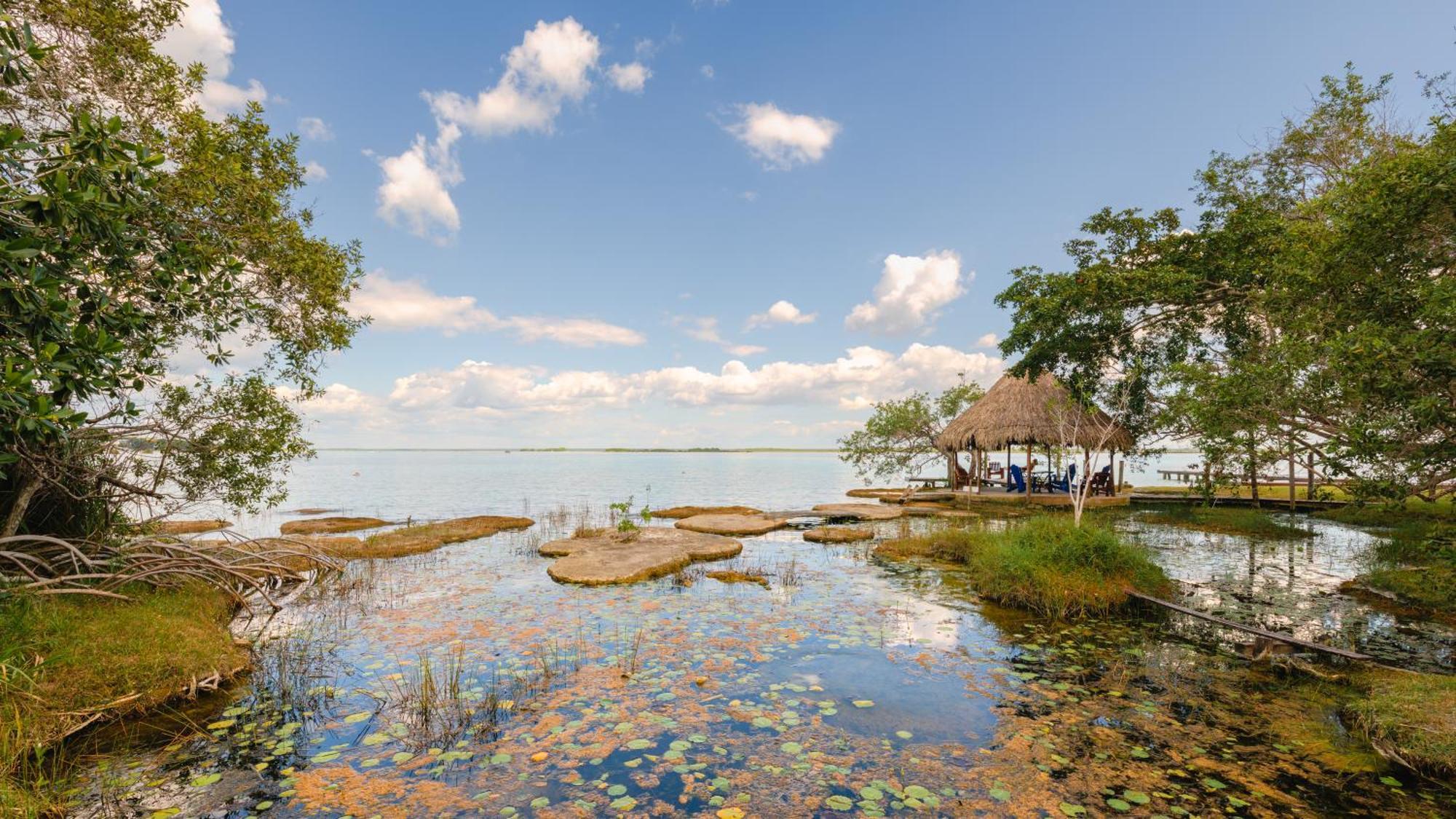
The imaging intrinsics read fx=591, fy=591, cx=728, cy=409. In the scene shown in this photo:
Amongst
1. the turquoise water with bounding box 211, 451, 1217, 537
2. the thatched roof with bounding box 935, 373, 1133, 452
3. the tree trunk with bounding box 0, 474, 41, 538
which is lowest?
the turquoise water with bounding box 211, 451, 1217, 537

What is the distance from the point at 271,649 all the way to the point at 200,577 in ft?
6.35

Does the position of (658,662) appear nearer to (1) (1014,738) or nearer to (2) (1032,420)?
(1) (1014,738)

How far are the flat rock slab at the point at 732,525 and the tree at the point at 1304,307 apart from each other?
9371 mm

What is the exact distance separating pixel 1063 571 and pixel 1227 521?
13956mm

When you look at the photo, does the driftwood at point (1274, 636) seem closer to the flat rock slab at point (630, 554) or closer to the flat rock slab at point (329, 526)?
the flat rock slab at point (630, 554)

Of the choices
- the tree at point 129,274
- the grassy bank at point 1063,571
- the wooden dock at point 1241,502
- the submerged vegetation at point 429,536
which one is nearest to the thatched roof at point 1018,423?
the wooden dock at point 1241,502

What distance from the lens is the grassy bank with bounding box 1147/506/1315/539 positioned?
16.5 metres

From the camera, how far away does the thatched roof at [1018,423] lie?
69.9 feet

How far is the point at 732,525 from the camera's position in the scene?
18578mm

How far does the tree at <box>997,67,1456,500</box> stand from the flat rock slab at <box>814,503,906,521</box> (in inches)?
267

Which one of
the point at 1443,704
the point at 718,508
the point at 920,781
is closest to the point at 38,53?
the point at 920,781

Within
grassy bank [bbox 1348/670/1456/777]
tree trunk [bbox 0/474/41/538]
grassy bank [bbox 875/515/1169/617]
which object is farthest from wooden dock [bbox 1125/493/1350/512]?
tree trunk [bbox 0/474/41/538]

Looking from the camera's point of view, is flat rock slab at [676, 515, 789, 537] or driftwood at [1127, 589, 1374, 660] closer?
driftwood at [1127, 589, 1374, 660]

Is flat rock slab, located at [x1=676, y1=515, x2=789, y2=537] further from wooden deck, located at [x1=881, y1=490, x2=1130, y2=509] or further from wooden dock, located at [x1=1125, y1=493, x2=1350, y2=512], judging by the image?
wooden dock, located at [x1=1125, y1=493, x2=1350, y2=512]
